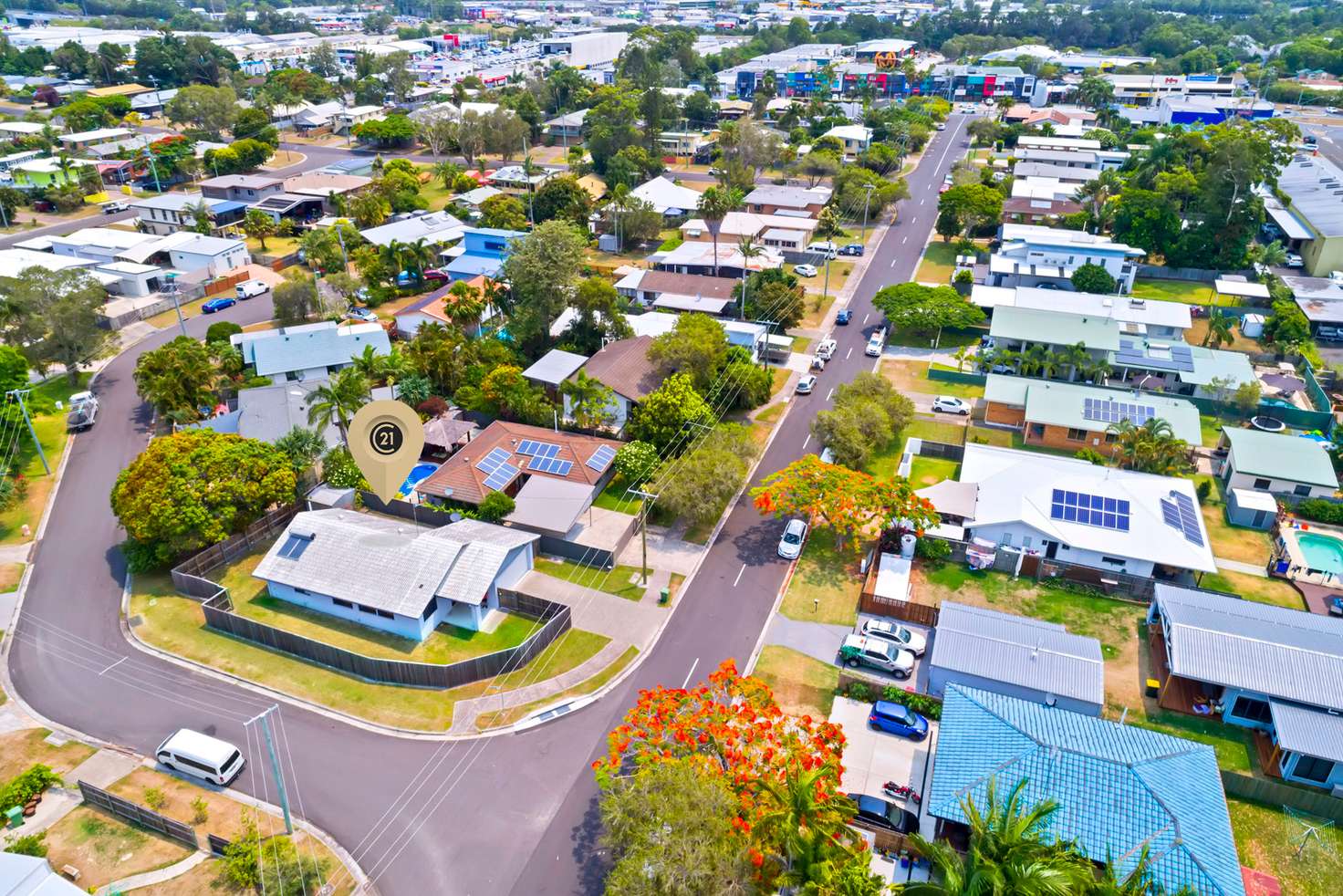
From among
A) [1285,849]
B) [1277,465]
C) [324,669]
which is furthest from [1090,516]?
[324,669]

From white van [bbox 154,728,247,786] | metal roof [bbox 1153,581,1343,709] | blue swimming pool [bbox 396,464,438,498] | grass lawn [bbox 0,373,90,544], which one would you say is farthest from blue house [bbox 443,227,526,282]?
metal roof [bbox 1153,581,1343,709]

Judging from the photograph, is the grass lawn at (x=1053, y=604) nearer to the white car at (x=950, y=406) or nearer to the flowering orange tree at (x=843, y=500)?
the flowering orange tree at (x=843, y=500)

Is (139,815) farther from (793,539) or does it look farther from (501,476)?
(793,539)

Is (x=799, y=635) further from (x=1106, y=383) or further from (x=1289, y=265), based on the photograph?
(x=1289, y=265)

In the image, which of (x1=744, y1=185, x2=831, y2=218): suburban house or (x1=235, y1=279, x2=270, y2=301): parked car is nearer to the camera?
(x1=235, y1=279, x2=270, y2=301): parked car

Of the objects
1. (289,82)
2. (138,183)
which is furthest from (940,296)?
(289,82)

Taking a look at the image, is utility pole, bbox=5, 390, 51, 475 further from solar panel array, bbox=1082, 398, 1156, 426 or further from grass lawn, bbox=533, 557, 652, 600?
solar panel array, bbox=1082, 398, 1156, 426
